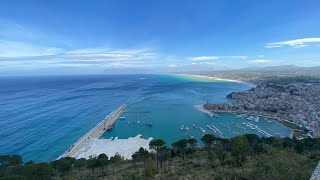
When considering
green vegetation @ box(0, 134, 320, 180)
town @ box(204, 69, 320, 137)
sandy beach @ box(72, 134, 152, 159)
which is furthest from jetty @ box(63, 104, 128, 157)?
town @ box(204, 69, 320, 137)

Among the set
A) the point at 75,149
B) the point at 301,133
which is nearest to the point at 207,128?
the point at 301,133

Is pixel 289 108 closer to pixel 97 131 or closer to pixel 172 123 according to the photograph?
pixel 172 123

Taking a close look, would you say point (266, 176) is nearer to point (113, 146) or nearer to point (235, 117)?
point (113, 146)

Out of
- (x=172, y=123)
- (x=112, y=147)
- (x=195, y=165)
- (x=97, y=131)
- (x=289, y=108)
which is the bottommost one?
(x=172, y=123)

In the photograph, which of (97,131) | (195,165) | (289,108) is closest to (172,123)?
(97,131)

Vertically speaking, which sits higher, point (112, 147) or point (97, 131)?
point (97, 131)

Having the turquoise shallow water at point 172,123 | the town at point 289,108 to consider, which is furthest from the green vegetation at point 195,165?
the town at point 289,108
